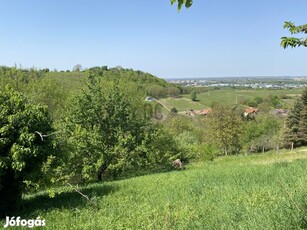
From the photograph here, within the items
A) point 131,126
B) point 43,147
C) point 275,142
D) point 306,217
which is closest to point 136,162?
point 131,126

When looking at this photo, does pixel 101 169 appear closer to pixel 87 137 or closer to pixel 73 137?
pixel 87 137

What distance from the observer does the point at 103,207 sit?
9.95 meters

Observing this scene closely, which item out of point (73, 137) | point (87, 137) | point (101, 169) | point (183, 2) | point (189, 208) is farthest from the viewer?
point (101, 169)

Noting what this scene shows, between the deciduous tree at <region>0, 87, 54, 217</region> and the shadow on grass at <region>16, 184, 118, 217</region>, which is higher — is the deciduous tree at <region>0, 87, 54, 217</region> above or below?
above

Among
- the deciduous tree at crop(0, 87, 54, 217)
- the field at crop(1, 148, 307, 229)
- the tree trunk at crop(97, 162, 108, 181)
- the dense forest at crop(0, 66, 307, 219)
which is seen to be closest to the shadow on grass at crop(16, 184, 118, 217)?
the field at crop(1, 148, 307, 229)

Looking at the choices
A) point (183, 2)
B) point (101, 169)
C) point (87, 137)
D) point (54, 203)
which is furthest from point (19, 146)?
point (101, 169)

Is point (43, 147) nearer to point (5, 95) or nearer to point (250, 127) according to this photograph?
point (5, 95)

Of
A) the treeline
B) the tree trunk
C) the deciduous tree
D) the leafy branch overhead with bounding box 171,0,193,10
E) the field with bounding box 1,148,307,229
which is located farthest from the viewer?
the tree trunk

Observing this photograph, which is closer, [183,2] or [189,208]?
[183,2]

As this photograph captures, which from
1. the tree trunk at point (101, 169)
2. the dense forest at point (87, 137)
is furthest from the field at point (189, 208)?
the tree trunk at point (101, 169)

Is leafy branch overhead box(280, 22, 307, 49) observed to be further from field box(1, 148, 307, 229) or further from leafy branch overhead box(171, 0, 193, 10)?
field box(1, 148, 307, 229)

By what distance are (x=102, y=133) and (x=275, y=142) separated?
134 feet

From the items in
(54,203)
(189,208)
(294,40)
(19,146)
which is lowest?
(54,203)

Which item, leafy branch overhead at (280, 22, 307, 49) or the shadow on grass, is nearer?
leafy branch overhead at (280, 22, 307, 49)
